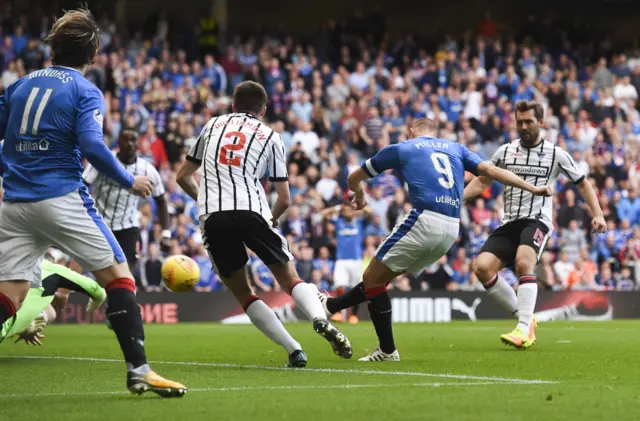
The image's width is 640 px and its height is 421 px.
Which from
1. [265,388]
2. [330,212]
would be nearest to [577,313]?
[330,212]

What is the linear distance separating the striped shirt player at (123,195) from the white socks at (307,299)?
4.68 m

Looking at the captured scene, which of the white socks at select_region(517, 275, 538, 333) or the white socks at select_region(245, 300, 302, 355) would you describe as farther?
the white socks at select_region(517, 275, 538, 333)

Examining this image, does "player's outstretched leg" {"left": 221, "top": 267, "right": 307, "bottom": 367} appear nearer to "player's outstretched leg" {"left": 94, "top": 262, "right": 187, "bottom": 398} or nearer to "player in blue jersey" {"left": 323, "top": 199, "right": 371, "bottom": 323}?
"player's outstretched leg" {"left": 94, "top": 262, "right": 187, "bottom": 398}

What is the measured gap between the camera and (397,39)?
31359 mm

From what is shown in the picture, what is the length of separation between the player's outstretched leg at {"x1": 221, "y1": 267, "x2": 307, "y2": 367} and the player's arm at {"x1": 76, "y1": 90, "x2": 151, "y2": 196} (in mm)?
2416

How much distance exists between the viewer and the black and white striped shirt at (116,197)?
13.3 meters

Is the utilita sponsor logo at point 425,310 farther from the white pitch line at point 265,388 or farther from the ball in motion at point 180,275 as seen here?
the white pitch line at point 265,388

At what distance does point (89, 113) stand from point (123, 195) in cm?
692

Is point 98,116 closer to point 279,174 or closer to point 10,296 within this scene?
point 10,296

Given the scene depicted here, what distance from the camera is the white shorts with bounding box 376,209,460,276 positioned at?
31.8ft

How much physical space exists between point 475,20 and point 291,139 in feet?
32.8

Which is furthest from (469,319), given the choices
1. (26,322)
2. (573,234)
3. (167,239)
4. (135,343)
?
(135,343)

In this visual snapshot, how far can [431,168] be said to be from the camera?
974 centimetres

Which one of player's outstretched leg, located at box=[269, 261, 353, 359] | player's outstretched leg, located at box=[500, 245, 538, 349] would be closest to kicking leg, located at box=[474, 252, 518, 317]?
player's outstretched leg, located at box=[500, 245, 538, 349]
